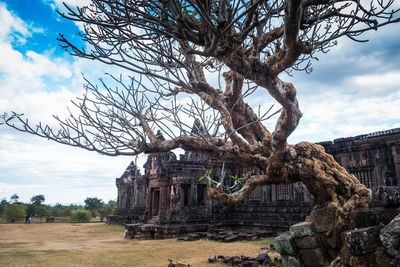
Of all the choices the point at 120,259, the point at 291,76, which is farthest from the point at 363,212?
the point at 120,259

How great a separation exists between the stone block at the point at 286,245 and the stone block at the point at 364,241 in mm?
1540

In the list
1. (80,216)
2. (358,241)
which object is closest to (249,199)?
(358,241)

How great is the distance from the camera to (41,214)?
124ft

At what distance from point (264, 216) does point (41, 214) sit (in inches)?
1369

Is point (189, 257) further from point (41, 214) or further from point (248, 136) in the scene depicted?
point (41, 214)

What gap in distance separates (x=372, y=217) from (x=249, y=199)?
42.1ft

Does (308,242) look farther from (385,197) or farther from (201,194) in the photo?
(201,194)

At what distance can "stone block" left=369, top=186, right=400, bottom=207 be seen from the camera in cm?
476

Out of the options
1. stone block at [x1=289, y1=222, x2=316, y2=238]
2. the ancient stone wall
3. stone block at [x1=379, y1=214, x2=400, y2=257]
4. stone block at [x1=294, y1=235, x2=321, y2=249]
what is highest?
the ancient stone wall

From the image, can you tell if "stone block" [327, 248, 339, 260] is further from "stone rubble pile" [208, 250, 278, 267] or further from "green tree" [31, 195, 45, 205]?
"green tree" [31, 195, 45, 205]

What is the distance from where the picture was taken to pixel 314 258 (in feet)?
18.3

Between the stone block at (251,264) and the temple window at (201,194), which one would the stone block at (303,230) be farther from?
the temple window at (201,194)

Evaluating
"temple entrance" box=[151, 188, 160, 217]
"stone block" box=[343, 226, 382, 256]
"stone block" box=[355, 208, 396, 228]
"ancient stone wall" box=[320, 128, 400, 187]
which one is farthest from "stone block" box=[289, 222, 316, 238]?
"temple entrance" box=[151, 188, 160, 217]

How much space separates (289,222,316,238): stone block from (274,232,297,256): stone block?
0.13 m
